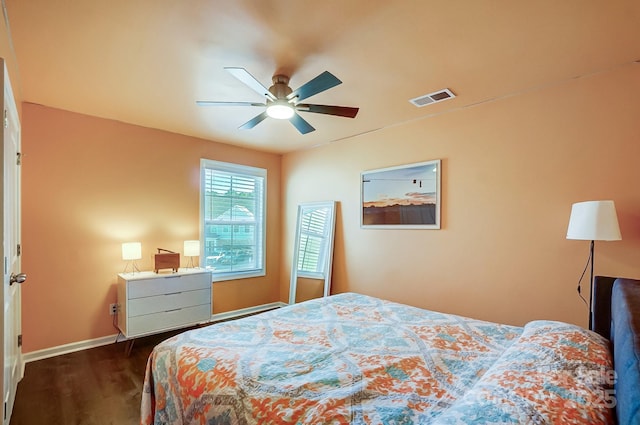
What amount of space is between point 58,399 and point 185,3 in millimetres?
2897

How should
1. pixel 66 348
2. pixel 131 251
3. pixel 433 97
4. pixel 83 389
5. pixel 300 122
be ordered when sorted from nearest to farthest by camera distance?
1. pixel 83 389
2. pixel 300 122
3. pixel 433 97
4. pixel 66 348
5. pixel 131 251

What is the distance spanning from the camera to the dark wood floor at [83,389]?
83.7 inches

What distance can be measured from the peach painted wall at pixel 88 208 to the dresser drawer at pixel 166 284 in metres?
0.52

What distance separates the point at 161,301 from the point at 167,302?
0.07 meters

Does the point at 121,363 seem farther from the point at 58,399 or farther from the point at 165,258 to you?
the point at 165,258

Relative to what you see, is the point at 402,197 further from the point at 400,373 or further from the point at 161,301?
the point at 161,301

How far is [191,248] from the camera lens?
12.6 ft

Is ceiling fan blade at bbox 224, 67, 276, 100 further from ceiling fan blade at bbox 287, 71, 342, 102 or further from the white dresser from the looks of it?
the white dresser

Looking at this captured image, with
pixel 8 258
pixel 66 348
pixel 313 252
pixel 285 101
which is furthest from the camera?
pixel 313 252

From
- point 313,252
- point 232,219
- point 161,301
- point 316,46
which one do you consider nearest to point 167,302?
point 161,301

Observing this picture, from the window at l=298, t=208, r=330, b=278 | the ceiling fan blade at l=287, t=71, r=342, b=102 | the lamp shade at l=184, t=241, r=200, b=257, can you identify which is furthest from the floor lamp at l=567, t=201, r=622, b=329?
the lamp shade at l=184, t=241, r=200, b=257

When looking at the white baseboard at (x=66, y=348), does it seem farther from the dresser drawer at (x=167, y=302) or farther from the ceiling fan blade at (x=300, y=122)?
the ceiling fan blade at (x=300, y=122)

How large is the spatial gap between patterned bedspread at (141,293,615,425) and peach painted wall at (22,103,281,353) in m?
2.20

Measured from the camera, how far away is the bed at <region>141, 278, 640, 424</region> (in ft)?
3.08
